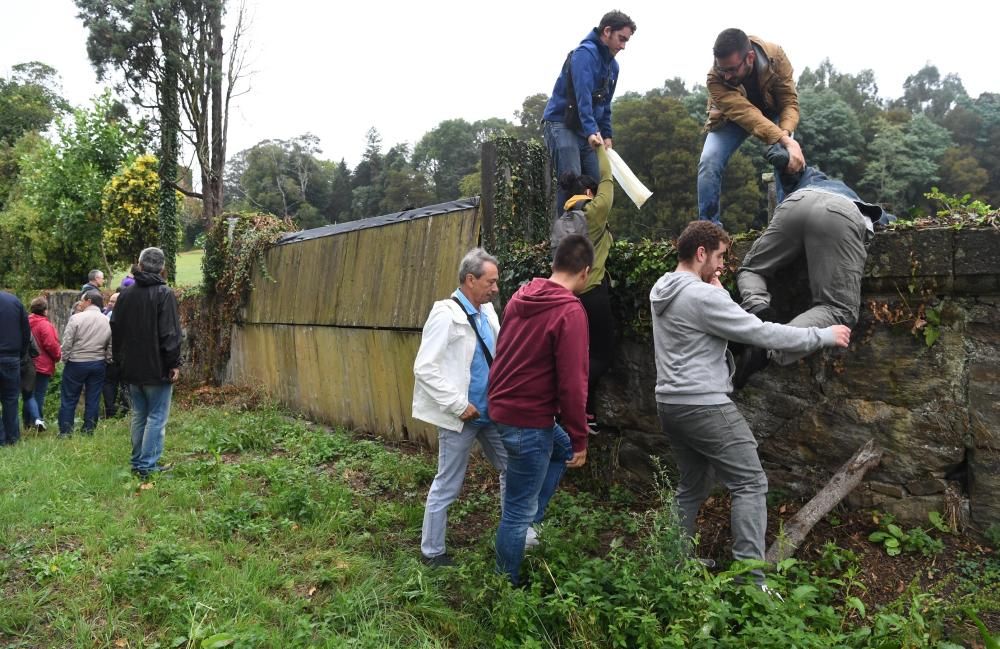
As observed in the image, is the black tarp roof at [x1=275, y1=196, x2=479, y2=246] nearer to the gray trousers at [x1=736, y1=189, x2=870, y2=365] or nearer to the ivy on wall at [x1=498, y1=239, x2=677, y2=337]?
the ivy on wall at [x1=498, y1=239, x2=677, y2=337]

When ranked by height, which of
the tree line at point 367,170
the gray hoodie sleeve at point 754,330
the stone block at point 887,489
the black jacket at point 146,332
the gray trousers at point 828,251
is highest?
the tree line at point 367,170

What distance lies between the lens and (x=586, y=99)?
4.96 meters

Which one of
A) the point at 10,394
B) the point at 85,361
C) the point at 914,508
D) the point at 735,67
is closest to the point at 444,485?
the point at 914,508

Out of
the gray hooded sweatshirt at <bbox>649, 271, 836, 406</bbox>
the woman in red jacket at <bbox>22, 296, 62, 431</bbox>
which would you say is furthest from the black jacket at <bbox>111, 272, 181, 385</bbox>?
the gray hooded sweatshirt at <bbox>649, 271, 836, 406</bbox>

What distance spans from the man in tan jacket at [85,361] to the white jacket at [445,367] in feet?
19.9

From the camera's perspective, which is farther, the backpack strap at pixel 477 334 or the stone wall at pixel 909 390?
the backpack strap at pixel 477 334

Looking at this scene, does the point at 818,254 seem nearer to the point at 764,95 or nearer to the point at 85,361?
the point at 764,95

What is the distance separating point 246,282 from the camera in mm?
10305

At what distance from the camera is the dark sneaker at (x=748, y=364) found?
3.80 meters

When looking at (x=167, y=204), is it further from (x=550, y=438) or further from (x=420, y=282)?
(x=550, y=438)

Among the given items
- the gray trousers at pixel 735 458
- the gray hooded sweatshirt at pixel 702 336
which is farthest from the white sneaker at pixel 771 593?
the gray hooded sweatshirt at pixel 702 336

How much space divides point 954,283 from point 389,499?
4.17 m

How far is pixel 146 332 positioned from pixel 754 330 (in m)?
5.06

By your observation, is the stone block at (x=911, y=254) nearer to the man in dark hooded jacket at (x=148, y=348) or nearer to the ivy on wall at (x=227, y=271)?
the man in dark hooded jacket at (x=148, y=348)
